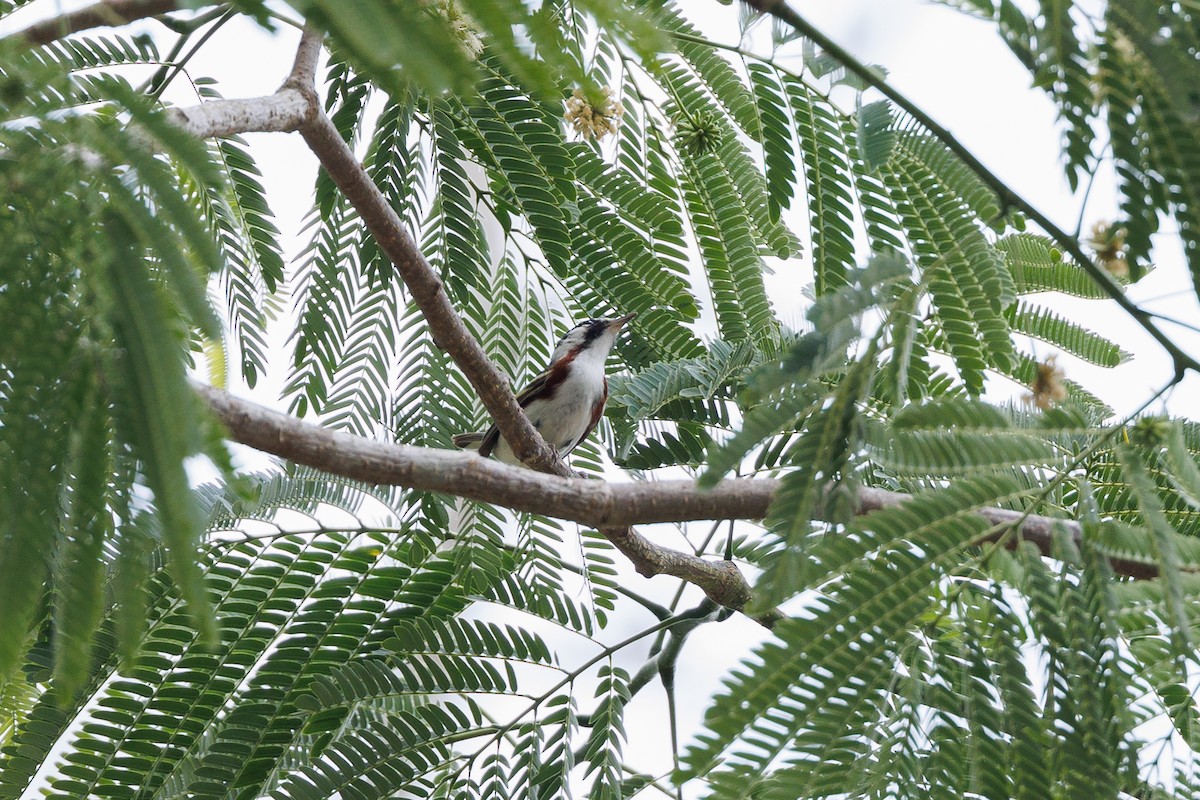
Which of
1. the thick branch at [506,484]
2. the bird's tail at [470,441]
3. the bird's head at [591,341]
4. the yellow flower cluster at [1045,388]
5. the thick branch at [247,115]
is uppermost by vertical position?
the bird's head at [591,341]

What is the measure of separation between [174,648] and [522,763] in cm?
92

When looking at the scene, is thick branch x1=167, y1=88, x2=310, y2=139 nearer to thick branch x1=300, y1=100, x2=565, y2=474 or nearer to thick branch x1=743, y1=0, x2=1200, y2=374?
thick branch x1=300, y1=100, x2=565, y2=474

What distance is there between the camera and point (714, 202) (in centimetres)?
271

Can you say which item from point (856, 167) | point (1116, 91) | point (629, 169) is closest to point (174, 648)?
point (629, 169)

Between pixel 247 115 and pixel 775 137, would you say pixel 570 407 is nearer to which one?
pixel 775 137

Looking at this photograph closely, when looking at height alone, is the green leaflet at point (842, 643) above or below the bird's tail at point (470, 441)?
below

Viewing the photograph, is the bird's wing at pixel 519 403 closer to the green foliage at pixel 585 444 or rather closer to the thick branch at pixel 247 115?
the green foliage at pixel 585 444

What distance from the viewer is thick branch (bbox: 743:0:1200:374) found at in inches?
45.8

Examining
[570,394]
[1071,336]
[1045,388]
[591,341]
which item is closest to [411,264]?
[1045,388]

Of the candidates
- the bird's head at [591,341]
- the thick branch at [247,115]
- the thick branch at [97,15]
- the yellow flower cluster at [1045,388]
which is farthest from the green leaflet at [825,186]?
the bird's head at [591,341]

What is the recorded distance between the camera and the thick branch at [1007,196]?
45.8 inches

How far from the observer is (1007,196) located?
4.05ft

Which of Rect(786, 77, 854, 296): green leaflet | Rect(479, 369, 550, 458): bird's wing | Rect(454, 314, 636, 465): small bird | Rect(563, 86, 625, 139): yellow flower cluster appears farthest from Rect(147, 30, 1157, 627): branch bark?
Rect(454, 314, 636, 465): small bird

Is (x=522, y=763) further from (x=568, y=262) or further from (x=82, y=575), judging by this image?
(x=82, y=575)
